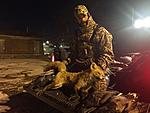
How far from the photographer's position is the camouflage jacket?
5252mm

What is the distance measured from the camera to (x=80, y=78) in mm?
5051

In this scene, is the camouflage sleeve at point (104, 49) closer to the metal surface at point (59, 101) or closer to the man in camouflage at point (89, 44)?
the man in camouflage at point (89, 44)

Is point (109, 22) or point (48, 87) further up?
point (109, 22)

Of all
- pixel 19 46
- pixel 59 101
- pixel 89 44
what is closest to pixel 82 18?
pixel 89 44

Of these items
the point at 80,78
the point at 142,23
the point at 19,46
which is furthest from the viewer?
the point at 19,46

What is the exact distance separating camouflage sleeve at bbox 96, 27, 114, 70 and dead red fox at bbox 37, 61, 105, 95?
0.17 metres

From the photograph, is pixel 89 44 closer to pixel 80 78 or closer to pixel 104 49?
pixel 104 49

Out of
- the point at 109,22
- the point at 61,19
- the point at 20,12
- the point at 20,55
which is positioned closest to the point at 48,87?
the point at 109,22

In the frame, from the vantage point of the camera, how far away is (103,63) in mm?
5184

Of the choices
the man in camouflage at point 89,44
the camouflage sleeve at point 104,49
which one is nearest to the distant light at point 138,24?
the man in camouflage at point 89,44

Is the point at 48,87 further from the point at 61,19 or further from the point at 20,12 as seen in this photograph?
the point at 20,12

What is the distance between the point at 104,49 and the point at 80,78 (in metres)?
0.77

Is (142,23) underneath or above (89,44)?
above

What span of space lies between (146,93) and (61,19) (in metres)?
28.0
